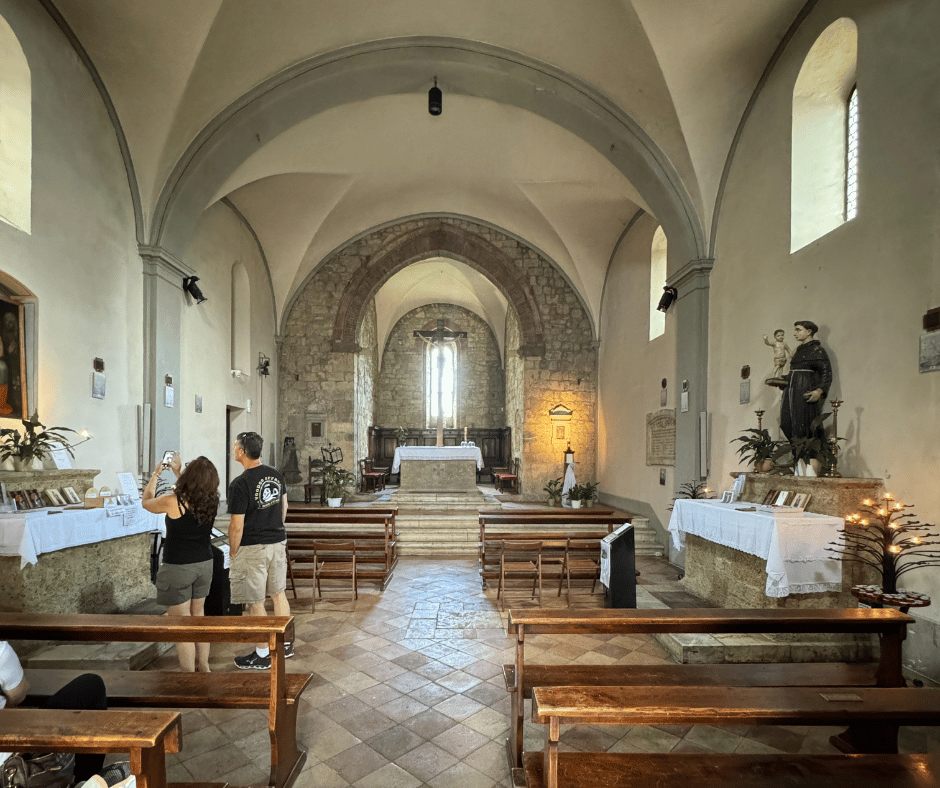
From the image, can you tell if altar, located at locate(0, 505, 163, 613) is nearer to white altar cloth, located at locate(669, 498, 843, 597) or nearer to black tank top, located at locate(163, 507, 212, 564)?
black tank top, located at locate(163, 507, 212, 564)

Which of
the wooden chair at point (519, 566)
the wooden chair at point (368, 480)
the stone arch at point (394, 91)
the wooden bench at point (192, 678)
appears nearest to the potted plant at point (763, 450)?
the wooden chair at point (519, 566)

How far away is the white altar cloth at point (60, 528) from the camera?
162 inches

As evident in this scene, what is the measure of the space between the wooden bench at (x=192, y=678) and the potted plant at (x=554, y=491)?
31.8 ft

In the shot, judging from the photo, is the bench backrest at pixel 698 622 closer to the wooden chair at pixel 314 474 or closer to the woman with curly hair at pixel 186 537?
the woman with curly hair at pixel 186 537

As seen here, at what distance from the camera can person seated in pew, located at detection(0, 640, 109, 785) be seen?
2135mm

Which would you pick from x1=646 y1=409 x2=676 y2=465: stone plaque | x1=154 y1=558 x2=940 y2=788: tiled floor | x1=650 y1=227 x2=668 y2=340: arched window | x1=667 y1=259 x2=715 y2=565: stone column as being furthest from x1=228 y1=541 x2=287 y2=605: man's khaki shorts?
x1=650 y1=227 x2=668 y2=340: arched window

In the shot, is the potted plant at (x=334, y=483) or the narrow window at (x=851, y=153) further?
the potted plant at (x=334, y=483)

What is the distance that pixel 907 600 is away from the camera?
3502mm

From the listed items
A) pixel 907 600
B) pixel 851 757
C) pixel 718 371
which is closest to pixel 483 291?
pixel 718 371

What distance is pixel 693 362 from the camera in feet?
25.9

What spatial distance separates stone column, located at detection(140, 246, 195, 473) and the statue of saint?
298 inches

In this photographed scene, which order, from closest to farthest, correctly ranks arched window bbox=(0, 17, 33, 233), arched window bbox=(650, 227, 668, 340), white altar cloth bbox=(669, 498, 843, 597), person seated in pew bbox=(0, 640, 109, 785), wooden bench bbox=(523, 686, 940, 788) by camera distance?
wooden bench bbox=(523, 686, 940, 788), person seated in pew bbox=(0, 640, 109, 785), white altar cloth bbox=(669, 498, 843, 597), arched window bbox=(0, 17, 33, 233), arched window bbox=(650, 227, 668, 340)

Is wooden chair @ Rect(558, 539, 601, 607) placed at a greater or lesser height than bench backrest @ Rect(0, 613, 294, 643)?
lesser

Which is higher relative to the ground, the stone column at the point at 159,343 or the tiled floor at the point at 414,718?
the stone column at the point at 159,343
